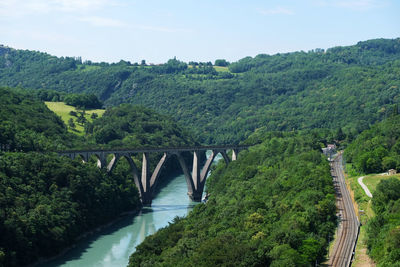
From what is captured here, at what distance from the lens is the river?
72.8 m

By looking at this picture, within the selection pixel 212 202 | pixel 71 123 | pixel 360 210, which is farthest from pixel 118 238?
pixel 71 123

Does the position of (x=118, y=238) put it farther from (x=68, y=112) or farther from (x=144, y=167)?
(x=68, y=112)

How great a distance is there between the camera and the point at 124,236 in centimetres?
8431

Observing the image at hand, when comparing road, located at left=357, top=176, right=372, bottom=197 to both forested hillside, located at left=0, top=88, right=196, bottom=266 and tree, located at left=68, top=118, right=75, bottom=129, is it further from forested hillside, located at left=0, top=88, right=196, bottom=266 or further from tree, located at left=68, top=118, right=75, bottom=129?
tree, located at left=68, top=118, right=75, bottom=129

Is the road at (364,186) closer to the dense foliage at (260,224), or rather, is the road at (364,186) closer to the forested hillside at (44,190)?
the dense foliage at (260,224)

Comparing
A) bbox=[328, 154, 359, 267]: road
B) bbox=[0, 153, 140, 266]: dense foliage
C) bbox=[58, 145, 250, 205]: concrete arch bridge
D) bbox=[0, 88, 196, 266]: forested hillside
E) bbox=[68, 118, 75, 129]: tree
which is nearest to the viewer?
bbox=[328, 154, 359, 267]: road

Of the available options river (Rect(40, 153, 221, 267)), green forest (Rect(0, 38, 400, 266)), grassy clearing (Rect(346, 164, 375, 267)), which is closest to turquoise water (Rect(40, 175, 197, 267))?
river (Rect(40, 153, 221, 267))

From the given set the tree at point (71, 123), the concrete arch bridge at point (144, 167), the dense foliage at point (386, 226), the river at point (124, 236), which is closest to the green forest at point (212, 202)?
the dense foliage at point (386, 226)

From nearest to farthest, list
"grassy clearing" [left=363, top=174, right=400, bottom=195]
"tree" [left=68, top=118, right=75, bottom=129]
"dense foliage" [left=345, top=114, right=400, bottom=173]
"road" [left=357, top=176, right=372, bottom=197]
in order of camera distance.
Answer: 1. "road" [left=357, top=176, right=372, bottom=197]
2. "grassy clearing" [left=363, top=174, right=400, bottom=195]
3. "dense foliage" [left=345, top=114, right=400, bottom=173]
4. "tree" [left=68, top=118, right=75, bottom=129]

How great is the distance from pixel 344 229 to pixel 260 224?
8121mm

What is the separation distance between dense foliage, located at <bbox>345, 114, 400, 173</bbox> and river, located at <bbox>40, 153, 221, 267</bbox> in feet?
88.9

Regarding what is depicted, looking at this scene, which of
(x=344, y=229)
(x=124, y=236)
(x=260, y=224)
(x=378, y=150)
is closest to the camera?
(x=260, y=224)

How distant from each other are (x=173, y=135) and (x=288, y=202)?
85548mm

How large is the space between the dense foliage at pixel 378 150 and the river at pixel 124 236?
A: 2710cm
